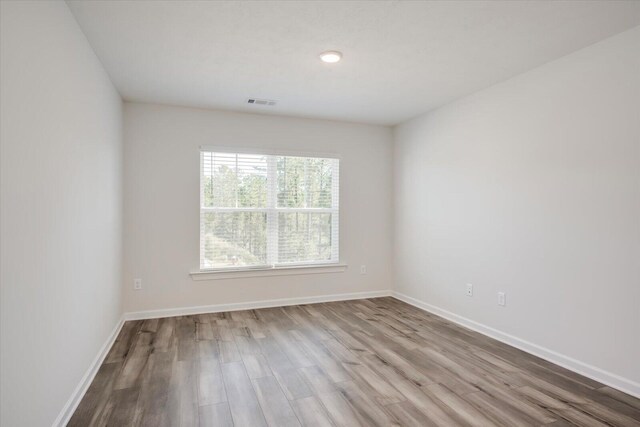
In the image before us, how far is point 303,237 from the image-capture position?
4859 mm

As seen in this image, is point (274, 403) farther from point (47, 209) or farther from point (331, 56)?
point (331, 56)

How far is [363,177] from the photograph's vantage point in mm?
5129

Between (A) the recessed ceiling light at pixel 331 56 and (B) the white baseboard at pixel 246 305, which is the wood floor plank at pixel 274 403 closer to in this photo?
(B) the white baseboard at pixel 246 305

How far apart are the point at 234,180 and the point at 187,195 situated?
57 cm

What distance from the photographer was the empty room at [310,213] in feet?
6.75

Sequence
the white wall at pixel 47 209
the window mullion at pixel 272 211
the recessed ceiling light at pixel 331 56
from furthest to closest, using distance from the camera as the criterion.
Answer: the window mullion at pixel 272 211
the recessed ceiling light at pixel 331 56
the white wall at pixel 47 209

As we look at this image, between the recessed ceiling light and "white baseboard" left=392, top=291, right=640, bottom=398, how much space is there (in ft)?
9.40

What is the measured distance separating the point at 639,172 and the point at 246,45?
9.32 ft

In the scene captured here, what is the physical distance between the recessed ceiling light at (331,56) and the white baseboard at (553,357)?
2867mm

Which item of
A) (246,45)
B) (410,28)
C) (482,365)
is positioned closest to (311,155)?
(246,45)

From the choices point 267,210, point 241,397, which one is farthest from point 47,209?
point 267,210

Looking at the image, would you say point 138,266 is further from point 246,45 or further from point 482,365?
point 482,365

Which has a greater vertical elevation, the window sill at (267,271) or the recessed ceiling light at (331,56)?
the recessed ceiling light at (331,56)

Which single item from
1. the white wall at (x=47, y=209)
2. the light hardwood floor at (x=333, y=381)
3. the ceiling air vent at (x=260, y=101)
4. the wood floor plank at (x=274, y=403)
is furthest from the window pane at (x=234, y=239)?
the wood floor plank at (x=274, y=403)
